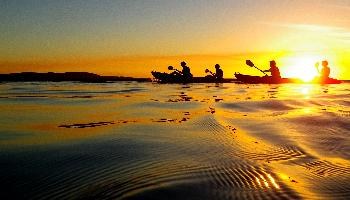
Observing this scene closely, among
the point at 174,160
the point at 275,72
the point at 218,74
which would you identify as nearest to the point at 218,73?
the point at 218,74

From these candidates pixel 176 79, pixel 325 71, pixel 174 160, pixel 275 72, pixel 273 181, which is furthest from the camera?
pixel 176 79

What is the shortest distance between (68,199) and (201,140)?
2610mm

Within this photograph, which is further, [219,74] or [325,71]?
[219,74]

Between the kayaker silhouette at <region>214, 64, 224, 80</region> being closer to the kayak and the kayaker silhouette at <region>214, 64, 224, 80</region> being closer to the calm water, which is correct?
the kayak

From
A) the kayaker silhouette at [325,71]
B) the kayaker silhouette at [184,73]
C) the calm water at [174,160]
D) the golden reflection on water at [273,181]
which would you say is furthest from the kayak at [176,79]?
the golden reflection on water at [273,181]

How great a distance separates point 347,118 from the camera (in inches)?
265

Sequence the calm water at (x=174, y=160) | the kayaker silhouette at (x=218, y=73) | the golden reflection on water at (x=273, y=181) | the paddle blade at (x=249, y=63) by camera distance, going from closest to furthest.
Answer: the calm water at (x=174, y=160) → the golden reflection on water at (x=273, y=181) → the paddle blade at (x=249, y=63) → the kayaker silhouette at (x=218, y=73)

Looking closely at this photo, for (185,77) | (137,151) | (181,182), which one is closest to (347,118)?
(137,151)

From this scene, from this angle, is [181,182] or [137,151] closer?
[181,182]

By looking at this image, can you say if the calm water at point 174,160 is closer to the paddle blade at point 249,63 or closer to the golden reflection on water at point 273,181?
the golden reflection on water at point 273,181

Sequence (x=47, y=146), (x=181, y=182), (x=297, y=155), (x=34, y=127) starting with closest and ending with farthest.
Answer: (x=181, y=182), (x=297, y=155), (x=47, y=146), (x=34, y=127)

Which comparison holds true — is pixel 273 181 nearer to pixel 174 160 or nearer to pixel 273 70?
pixel 174 160

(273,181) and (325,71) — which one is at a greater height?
(325,71)

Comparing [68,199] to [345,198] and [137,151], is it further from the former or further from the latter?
[345,198]
